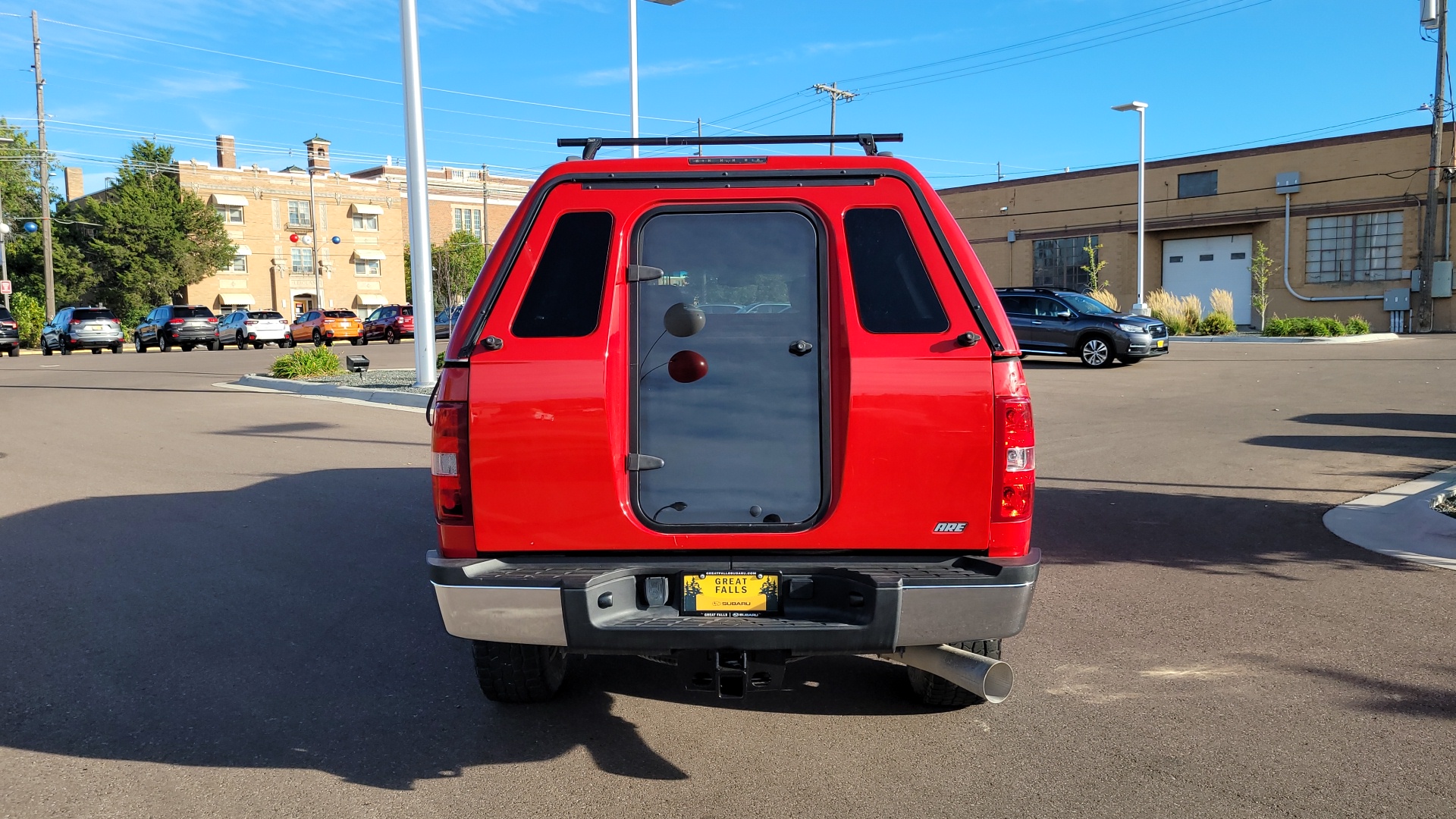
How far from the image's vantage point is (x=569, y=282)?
3871 mm

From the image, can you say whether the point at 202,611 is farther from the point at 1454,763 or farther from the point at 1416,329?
the point at 1416,329

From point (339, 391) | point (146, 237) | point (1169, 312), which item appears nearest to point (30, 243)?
point (146, 237)

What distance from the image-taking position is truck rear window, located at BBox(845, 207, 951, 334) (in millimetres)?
3789

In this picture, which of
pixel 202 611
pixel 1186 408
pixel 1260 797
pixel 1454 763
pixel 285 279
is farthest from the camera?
pixel 285 279

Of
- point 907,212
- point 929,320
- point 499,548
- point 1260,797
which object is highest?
point 907,212

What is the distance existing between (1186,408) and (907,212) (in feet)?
42.1

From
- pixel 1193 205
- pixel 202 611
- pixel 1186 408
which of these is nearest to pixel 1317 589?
pixel 202 611

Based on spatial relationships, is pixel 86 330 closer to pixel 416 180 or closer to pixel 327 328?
pixel 327 328

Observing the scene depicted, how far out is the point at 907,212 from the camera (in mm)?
3896

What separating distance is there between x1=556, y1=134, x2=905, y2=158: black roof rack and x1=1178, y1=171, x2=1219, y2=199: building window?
4570 cm

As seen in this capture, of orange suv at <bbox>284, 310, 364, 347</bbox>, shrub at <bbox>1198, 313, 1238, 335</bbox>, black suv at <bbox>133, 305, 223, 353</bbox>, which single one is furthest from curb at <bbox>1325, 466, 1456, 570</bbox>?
black suv at <bbox>133, 305, 223, 353</bbox>

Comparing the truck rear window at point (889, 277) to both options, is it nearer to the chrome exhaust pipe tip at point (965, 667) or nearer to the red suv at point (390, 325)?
the chrome exhaust pipe tip at point (965, 667)

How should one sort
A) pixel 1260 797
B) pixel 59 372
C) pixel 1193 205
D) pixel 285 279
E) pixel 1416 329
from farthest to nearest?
pixel 285 279 → pixel 1193 205 → pixel 1416 329 → pixel 59 372 → pixel 1260 797

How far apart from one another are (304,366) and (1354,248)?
37600mm
